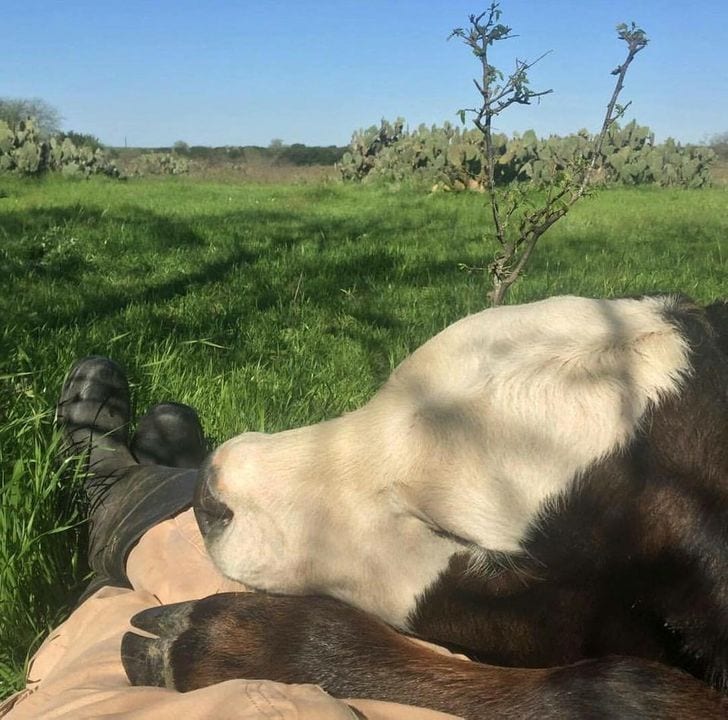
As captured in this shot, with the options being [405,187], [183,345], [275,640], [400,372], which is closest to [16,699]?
[275,640]

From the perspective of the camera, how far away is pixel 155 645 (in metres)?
2.04

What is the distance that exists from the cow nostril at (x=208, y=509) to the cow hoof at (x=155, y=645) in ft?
0.66

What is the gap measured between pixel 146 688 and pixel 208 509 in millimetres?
414

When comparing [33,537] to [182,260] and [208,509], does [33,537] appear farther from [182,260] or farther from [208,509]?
[182,260]

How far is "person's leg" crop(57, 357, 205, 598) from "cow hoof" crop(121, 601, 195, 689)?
0.61 metres

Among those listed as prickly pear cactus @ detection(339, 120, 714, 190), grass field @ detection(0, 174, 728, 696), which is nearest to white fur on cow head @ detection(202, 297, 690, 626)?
grass field @ detection(0, 174, 728, 696)

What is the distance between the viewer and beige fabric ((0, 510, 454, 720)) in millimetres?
1579

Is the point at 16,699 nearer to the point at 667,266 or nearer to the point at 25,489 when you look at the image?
the point at 25,489

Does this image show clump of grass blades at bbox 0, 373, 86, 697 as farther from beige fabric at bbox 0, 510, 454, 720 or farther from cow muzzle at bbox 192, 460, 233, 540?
cow muzzle at bbox 192, 460, 233, 540

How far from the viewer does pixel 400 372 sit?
2.14 meters

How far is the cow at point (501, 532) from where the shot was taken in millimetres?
1729

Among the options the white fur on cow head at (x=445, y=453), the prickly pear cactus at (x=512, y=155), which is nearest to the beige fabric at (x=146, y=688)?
the white fur on cow head at (x=445, y=453)

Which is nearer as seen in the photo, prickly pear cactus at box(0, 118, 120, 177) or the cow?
the cow

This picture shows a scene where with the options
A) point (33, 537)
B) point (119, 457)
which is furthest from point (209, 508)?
point (119, 457)
